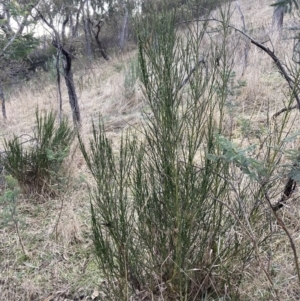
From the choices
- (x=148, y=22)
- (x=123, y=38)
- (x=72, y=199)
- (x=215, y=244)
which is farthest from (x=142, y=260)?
(x=123, y=38)

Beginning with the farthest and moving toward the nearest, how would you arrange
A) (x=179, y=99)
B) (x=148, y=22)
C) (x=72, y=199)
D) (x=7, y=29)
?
(x=7, y=29) → (x=72, y=199) → (x=148, y=22) → (x=179, y=99)

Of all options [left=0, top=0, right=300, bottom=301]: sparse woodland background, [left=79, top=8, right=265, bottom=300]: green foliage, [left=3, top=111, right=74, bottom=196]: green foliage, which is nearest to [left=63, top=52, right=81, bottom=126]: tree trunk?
[left=3, top=111, right=74, bottom=196]: green foliage

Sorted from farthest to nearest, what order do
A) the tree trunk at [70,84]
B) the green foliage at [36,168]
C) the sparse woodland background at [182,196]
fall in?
the tree trunk at [70,84] → the green foliage at [36,168] → the sparse woodland background at [182,196]

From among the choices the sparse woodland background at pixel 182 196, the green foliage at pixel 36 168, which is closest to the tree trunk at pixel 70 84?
the green foliage at pixel 36 168

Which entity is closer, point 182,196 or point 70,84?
point 182,196

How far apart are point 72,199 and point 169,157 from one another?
5.68ft

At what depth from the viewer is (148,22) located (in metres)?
1.45

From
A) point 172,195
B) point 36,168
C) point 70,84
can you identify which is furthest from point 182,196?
point 70,84

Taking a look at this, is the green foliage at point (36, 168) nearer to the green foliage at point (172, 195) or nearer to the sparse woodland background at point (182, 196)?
the sparse woodland background at point (182, 196)

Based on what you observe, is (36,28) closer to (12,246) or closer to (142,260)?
(12,246)

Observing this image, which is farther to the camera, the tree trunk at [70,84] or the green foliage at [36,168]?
the tree trunk at [70,84]

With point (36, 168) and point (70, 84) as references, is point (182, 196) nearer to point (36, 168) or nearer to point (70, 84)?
point (36, 168)

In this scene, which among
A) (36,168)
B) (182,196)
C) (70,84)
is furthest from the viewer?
(70,84)

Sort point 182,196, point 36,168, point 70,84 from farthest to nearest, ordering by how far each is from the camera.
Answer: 1. point 70,84
2. point 36,168
3. point 182,196
